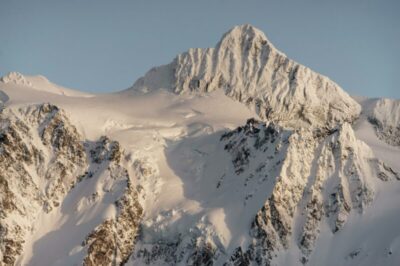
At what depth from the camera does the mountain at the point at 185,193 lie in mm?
152750

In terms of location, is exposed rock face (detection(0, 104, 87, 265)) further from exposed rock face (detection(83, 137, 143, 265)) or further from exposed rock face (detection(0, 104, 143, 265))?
exposed rock face (detection(83, 137, 143, 265))

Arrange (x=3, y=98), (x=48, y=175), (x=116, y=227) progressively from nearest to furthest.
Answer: (x=116, y=227) → (x=48, y=175) → (x=3, y=98)

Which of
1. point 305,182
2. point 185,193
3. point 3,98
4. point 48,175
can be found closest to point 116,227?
point 185,193

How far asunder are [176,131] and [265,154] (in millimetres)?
21362

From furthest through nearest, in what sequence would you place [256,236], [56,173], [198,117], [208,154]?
1. [198,117]
2. [208,154]
3. [56,173]
4. [256,236]

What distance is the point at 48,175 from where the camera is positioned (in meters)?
164

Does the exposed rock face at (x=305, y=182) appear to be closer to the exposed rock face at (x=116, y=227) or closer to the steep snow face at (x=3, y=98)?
the exposed rock face at (x=116, y=227)

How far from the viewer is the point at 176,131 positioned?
18100 centimetres

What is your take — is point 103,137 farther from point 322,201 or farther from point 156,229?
point 322,201

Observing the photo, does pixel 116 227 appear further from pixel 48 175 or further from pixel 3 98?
pixel 3 98

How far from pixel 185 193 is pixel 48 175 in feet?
71.6

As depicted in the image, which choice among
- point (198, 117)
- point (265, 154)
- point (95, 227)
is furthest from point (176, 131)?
point (95, 227)

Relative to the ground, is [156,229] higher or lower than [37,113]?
lower

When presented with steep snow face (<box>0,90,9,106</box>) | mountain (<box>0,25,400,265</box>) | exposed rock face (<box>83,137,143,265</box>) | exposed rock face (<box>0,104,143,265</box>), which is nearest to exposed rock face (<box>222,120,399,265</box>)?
mountain (<box>0,25,400,265</box>)
